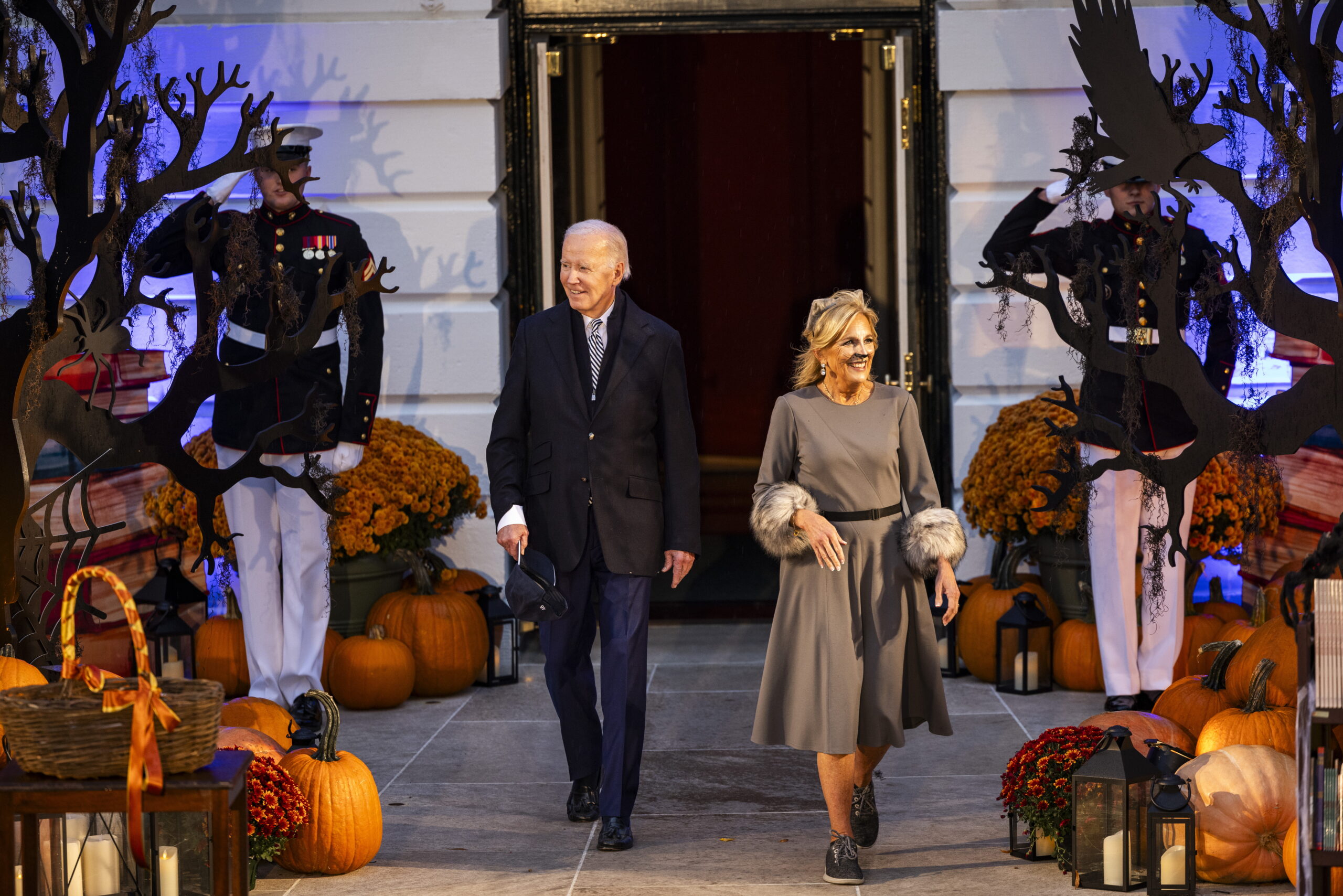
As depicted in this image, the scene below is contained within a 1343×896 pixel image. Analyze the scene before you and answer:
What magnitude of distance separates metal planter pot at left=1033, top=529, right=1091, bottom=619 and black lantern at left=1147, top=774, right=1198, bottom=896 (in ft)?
8.84

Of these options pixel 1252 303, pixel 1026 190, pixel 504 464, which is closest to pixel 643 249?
pixel 1026 190

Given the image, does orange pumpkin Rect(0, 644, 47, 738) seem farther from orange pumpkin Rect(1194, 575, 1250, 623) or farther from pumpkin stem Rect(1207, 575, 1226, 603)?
pumpkin stem Rect(1207, 575, 1226, 603)

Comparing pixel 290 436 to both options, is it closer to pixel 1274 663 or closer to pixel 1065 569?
pixel 1065 569

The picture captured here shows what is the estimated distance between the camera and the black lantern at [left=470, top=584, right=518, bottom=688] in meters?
7.09

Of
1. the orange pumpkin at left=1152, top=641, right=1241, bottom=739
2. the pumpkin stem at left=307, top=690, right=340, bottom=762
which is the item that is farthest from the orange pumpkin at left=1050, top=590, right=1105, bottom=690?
the pumpkin stem at left=307, top=690, right=340, bottom=762

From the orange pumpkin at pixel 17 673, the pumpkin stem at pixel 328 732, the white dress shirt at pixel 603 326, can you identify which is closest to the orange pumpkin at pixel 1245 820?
the white dress shirt at pixel 603 326

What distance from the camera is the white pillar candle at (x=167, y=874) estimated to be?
3857mm

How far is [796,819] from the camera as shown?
4.95 m

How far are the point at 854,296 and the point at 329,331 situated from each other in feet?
9.20

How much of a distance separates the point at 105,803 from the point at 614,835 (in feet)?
5.88

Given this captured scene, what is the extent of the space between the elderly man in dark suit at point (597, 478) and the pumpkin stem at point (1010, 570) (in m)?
2.48

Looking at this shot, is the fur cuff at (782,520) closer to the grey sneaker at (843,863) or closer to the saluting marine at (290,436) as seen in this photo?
the grey sneaker at (843,863)

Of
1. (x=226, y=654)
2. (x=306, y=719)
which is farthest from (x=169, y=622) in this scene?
(x=306, y=719)

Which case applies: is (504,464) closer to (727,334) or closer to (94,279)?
(94,279)
